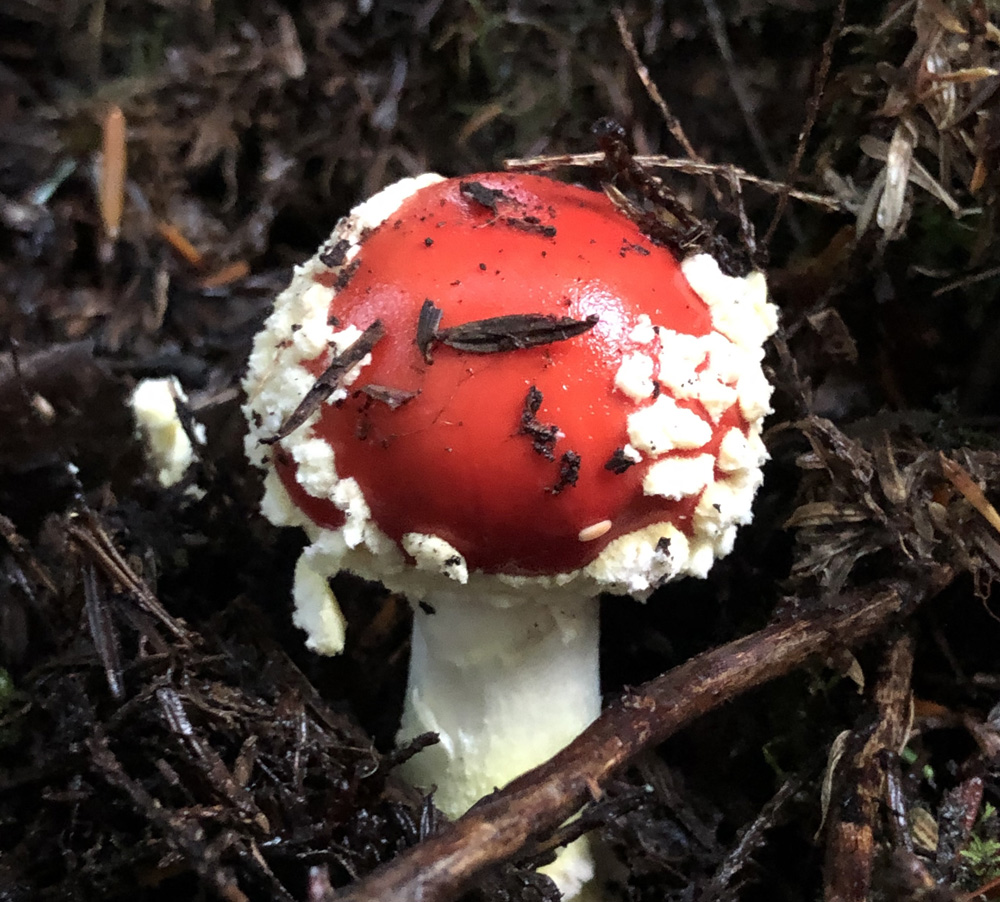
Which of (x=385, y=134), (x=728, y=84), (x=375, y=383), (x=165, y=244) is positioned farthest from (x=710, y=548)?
(x=165, y=244)

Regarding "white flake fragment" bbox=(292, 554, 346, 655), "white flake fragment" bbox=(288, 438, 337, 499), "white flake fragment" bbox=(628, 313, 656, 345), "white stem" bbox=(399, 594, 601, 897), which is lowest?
"white stem" bbox=(399, 594, 601, 897)

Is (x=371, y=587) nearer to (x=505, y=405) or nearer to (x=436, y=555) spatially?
(x=436, y=555)

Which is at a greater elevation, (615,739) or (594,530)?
(594,530)

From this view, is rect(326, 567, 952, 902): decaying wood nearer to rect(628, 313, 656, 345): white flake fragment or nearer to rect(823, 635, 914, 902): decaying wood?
rect(823, 635, 914, 902): decaying wood

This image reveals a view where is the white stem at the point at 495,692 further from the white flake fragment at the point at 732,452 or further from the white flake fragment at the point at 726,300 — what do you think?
the white flake fragment at the point at 726,300

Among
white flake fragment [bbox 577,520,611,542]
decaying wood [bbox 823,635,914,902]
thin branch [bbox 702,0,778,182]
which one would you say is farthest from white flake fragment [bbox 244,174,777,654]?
thin branch [bbox 702,0,778,182]

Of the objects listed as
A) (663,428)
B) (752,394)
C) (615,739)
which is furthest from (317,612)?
(752,394)

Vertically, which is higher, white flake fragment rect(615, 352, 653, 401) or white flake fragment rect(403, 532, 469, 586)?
white flake fragment rect(615, 352, 653, 401)

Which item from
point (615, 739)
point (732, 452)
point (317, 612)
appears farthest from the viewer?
point (317, 612)
